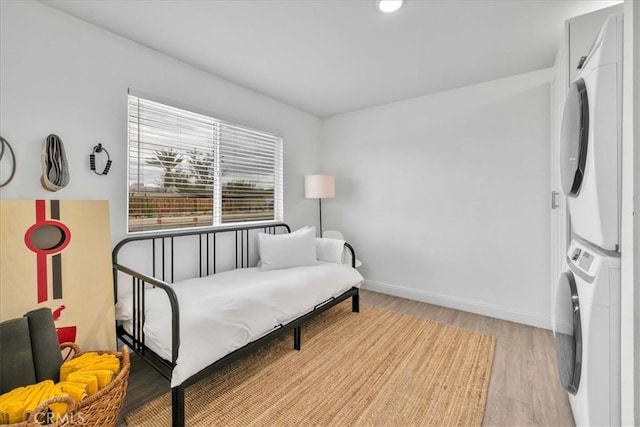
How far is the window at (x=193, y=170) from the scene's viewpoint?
2.15m

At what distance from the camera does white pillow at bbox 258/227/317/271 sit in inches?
104

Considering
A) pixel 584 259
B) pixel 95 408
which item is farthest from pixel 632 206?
pixel 95 408

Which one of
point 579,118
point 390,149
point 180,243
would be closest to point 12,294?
point 180,243

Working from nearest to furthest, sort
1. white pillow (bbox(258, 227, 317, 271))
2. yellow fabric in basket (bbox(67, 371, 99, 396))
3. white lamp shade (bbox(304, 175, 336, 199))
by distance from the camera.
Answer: yellow fabric in basket (bbox(67, 371, 99, 396))
white pillow (bbox(258, 227, 317, 271))
white lamp shade (bbox(304, 175, 336, 199))

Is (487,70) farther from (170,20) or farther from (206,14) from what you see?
(170,20)

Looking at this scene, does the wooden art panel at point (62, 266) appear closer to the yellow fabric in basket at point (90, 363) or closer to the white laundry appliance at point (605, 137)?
the yellow fabric in basket at point (90, 363)

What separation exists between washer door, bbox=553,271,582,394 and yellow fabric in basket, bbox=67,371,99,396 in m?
2.16

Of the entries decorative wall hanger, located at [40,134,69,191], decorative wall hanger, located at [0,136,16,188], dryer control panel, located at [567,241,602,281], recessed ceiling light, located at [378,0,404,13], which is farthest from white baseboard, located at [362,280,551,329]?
decorative wall hanger, located at [0,136,16,188]

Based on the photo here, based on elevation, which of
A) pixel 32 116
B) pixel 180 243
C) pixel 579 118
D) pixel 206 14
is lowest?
pixel 180 243

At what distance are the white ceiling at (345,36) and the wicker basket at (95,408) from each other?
213 cm

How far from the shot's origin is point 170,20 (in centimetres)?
183

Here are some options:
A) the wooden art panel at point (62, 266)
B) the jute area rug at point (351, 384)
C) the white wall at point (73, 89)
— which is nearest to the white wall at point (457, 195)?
the jute area rug at point (351, 384)

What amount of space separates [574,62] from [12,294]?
3.44 m

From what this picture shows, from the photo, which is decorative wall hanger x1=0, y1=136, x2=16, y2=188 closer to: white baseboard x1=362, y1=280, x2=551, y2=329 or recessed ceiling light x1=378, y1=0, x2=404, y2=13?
recessed ceiling light x1=378, y1=0, x2=404, y2=13
